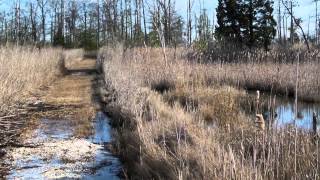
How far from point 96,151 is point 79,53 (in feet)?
115

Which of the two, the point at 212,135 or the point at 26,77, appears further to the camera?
the point at 26,77

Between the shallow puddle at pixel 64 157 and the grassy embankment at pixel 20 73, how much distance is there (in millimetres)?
877

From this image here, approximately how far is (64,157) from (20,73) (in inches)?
228

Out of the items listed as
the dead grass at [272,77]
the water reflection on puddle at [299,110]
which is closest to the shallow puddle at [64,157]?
the water reflection on puddle at [299,110]

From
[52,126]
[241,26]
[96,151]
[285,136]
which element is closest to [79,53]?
[241,26]

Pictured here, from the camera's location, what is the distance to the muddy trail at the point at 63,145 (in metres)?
6.71

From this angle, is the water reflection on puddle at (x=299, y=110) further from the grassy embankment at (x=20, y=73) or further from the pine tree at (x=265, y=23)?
the pine tree at (x=265, y=23)

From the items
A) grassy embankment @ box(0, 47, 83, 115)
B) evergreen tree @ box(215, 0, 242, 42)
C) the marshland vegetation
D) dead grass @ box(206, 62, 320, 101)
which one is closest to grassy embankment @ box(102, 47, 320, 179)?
the marshland vegetation

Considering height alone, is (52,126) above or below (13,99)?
below

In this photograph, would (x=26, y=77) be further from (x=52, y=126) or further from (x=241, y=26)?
(x=241, y=26)

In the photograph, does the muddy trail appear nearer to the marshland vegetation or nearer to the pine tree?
the marshland vegetation

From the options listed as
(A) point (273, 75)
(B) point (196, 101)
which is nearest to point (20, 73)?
(B) point (196, 101)

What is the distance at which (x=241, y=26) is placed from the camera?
101 feet

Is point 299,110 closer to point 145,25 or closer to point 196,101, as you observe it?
point 196,101
